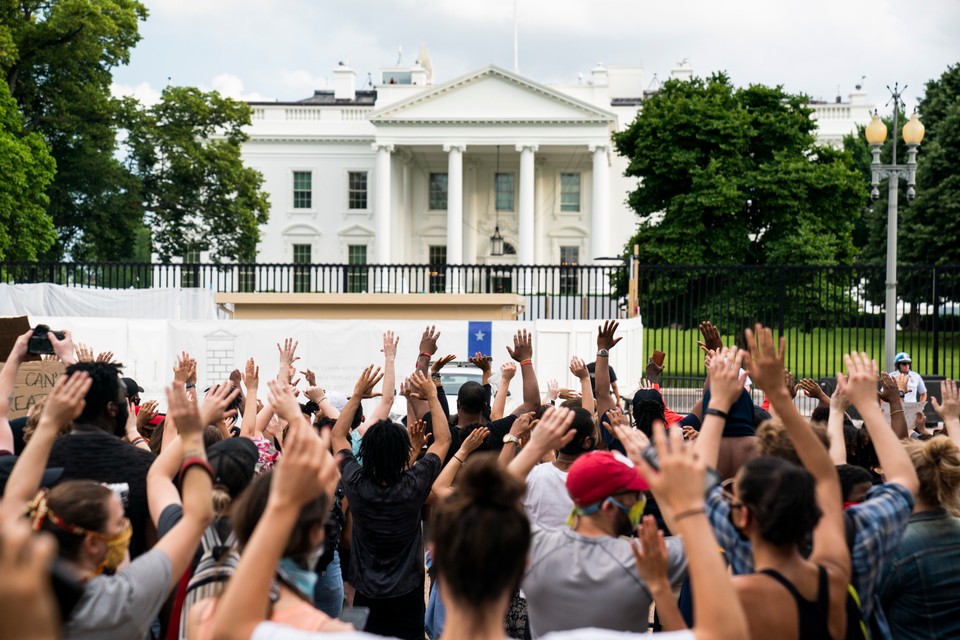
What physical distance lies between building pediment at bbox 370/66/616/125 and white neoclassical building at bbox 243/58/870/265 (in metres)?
0.06

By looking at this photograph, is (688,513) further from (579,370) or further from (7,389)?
(579,370)

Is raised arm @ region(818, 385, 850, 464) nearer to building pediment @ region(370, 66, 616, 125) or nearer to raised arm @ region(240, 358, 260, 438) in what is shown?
raised arm @ region(240, 358, 260, 438)

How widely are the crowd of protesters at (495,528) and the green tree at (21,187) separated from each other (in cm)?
2348

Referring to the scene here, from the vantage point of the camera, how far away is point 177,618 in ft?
11.0

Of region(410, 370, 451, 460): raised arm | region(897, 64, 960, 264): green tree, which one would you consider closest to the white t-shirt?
region(410, 370, 451, 460): raised arm

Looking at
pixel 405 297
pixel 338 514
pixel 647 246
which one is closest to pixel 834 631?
pixel 338 514

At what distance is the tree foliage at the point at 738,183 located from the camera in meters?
36.7

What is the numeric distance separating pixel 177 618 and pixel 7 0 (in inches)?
1211

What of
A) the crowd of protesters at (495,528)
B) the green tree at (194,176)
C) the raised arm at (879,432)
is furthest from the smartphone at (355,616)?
the green tree at (194,176)

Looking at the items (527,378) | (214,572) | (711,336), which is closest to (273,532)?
(214,572)

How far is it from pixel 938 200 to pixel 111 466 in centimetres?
3591

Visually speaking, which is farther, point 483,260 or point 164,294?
point 483,260

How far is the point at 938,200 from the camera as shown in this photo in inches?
1371

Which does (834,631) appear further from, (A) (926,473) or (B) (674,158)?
(B) (674,158)
